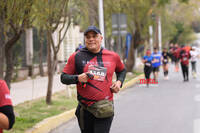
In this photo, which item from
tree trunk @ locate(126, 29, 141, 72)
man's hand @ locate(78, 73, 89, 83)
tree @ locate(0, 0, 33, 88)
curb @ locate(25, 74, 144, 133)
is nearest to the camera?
Answer: man's hand @ locate(78, 73, 89, 83)

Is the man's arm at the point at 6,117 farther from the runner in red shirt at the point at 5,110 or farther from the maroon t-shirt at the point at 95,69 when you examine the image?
the maroon t-shirt at the point at 95,69

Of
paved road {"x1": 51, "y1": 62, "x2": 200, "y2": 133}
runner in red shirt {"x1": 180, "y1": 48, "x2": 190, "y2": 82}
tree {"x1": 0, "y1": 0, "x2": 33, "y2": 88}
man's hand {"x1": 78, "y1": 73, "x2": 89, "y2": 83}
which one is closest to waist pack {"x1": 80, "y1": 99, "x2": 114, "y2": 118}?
man's hand {"x1": 78, "y1": 73, "x2": 89, "y2": 83}

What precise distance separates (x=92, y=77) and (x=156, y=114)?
569cm

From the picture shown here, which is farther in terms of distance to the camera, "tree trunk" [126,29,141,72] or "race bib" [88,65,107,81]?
"tree trunk" [126,29,141,72]

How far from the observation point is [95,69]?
436 cm

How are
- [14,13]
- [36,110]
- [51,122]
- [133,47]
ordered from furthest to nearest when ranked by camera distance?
[133,47] → [36,110] → [51,122] → [14,13]

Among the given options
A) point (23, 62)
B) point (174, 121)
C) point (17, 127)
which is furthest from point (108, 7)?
point (17, 127)

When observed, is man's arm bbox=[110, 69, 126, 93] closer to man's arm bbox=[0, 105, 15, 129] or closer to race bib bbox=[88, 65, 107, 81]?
race bib bbox=[88, 65, 107, 81]

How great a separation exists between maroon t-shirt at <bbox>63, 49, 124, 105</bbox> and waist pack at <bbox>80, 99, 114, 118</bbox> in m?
0.05

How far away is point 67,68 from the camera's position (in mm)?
4605

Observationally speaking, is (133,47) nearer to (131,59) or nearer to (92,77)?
(131,59)

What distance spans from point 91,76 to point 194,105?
7.44m

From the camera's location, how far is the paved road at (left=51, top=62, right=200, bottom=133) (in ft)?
26.4

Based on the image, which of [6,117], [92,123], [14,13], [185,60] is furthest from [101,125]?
[185,60]
